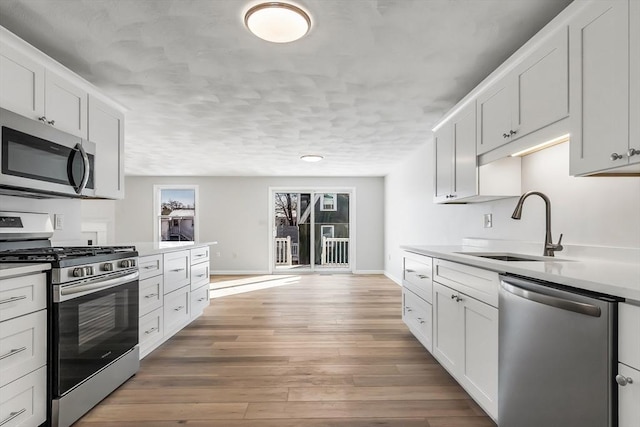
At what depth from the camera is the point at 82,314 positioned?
1846 millimetres

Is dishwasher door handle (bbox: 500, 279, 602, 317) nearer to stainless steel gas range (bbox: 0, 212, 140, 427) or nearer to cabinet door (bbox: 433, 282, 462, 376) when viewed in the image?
cabinet door (bbox: 433, 282, 462, 376)

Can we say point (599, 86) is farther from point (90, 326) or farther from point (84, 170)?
point (84, 170)

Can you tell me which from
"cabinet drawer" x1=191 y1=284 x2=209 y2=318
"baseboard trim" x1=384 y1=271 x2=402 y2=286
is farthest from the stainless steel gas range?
"baseboard trim" x1=384 y1=271 x2=402 y2=286

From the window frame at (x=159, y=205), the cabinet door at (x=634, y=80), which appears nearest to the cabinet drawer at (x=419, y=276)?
the cabinet door at (x=634, y=80)

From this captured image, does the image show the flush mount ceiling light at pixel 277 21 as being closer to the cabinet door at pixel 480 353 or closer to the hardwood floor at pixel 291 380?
the cabinet door at pixel 480 353

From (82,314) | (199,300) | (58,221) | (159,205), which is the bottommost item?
(199,300)

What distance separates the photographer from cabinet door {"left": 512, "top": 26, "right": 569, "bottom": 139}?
5.28 ft

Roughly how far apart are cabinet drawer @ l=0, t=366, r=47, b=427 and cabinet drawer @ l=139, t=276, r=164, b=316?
3.15 ft

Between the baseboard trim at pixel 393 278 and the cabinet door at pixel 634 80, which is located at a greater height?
the cabinet door at pixel 634 80

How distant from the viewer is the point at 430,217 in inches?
176

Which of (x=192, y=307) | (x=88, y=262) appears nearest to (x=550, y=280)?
(x=88, y=262)

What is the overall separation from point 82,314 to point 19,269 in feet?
1.48

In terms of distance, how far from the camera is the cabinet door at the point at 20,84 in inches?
72.0

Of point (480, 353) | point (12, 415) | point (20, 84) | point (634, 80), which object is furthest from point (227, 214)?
point (634, 80)
